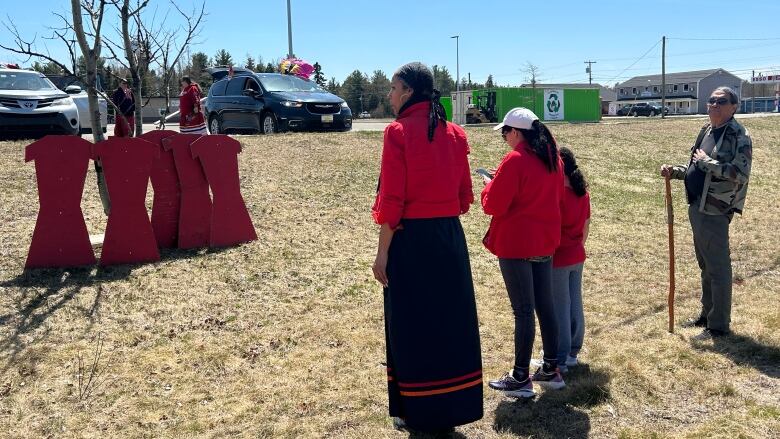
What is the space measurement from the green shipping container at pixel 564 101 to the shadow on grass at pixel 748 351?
1141 inches

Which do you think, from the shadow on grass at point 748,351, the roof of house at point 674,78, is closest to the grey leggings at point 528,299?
the shadow on grass at point 748,351

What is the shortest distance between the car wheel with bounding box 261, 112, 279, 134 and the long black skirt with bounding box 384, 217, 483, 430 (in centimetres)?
1114

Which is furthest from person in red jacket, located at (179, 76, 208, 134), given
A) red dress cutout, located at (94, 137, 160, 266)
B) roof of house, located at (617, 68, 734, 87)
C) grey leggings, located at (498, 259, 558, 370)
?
roof of house, located at (617, 68, 734, 87)

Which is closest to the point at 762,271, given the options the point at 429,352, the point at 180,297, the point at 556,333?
the point at 556,333

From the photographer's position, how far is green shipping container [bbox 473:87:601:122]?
33.4m

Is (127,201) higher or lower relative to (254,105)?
lower

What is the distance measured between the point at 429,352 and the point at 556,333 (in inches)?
39.5

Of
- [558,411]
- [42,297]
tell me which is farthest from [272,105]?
[558,411]

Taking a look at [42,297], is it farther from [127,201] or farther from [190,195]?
[190,195]

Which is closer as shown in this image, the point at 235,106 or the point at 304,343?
the point at 304,343

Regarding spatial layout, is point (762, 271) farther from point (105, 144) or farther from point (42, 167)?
point (42, 167)

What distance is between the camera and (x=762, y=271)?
23.3 ft

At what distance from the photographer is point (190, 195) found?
7242 mm

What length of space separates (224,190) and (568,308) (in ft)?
14.1
